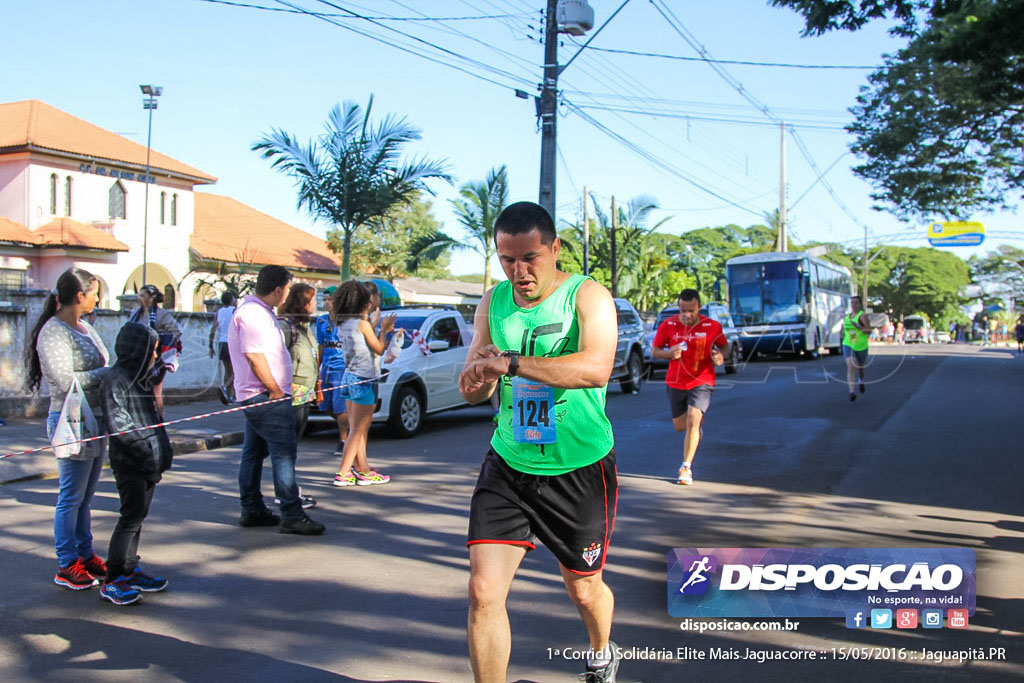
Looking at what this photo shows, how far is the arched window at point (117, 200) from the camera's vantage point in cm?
3027

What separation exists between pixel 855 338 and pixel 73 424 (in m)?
14.0

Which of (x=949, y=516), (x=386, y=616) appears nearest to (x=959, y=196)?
(x=949, y=516)

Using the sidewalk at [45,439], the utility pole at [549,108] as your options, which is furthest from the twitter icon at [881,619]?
the utility pole at [549,108]

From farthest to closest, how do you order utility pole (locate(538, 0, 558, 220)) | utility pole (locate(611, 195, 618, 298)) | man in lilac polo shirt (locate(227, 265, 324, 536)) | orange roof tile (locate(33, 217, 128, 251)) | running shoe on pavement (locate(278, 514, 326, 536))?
utility pole (locate(611, 195, 618, 298)) < orange roof tile (locate(33, 217, 128, 251)) < utility pole (locate(538, 0, 558, 220)) < running shoe on pavement (locate(278, 514, 326, 536)) < man in lilac polo shirt (locate(227, 265, 324, 536))

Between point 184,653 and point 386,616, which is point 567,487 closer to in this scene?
point 386,616

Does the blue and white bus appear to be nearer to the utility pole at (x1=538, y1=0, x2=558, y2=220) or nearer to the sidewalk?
the utility pole at (x1=538, y1=0, x2=558, y2=220)

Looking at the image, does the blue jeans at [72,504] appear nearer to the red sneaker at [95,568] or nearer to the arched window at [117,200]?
the red sneaker at [95,568]

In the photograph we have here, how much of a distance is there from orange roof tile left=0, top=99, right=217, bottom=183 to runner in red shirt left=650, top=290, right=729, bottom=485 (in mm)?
25521

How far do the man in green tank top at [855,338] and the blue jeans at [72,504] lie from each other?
1349 cm

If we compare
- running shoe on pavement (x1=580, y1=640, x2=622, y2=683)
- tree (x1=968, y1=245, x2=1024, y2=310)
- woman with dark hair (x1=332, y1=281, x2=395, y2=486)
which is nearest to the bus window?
woman with dark hair (x1=332, y1=281, x2=395, y2=486)

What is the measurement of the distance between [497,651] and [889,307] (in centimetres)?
9561

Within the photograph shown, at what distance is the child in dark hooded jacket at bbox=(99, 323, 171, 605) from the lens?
4.92 meters

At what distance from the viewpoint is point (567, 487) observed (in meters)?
3.28

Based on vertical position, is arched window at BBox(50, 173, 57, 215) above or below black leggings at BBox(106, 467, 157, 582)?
above
